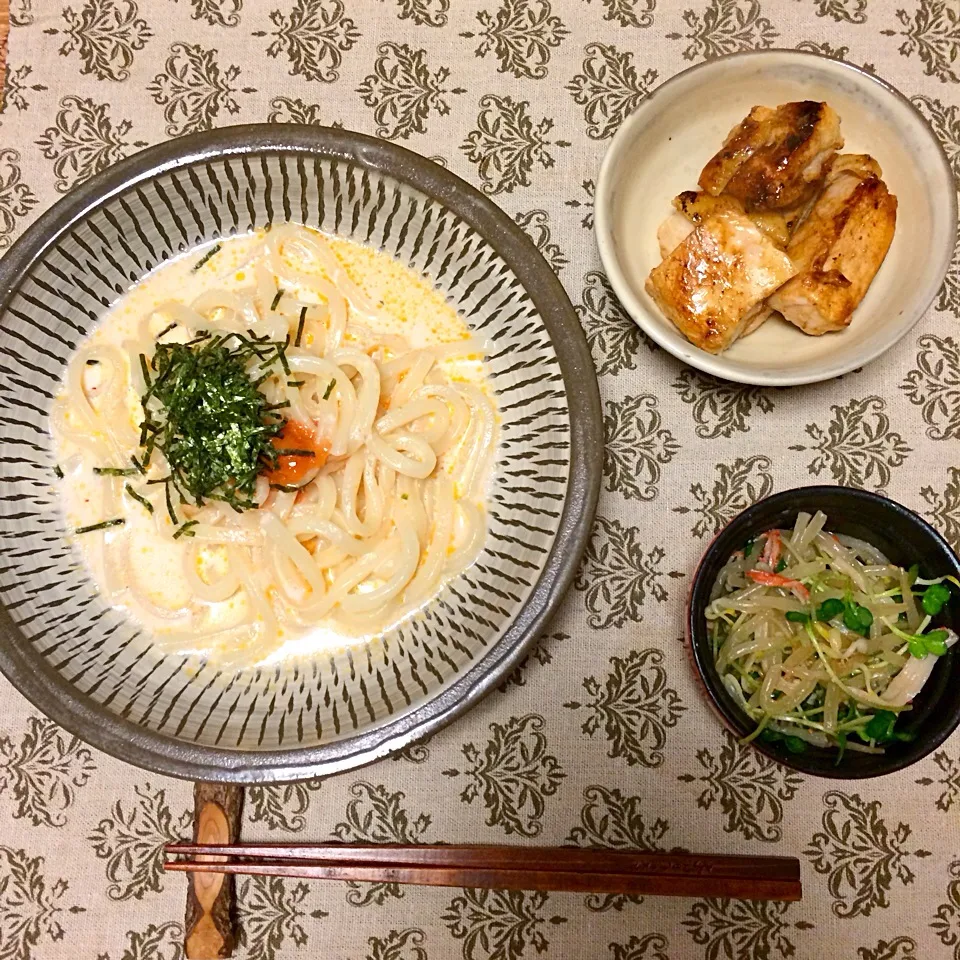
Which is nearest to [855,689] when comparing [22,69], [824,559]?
[824,559]

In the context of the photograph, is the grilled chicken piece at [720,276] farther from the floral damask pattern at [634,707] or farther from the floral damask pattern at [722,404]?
the floral damask pattern at [634,707]

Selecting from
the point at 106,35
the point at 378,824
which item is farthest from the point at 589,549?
the point at 106,35

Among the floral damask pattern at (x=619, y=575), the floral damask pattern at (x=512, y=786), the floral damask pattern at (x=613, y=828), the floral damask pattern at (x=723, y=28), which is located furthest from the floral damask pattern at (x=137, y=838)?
the floral damask pattern at (x=723, y=28)

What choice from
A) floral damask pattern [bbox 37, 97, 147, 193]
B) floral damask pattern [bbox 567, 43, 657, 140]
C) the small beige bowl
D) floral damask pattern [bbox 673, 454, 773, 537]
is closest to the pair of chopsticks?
floral damask pattern [bbox 673, 454, 773, 537]

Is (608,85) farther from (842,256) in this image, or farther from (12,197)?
(12,197)

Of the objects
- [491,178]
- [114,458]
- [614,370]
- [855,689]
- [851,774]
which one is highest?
[491,178]

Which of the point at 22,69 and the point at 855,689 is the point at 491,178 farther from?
the point at 855,689

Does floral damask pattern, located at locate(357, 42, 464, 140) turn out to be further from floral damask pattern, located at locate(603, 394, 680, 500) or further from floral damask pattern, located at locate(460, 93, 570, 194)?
floral damask pattern, located at locate(603, 394, 680, 500)
